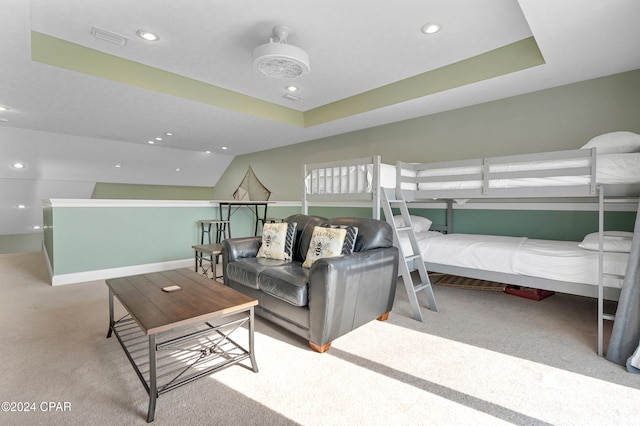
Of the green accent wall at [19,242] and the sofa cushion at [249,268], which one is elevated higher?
the sofa cushion at [249,268]

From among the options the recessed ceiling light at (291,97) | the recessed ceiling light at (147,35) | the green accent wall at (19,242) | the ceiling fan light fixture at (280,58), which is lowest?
the green accent wall at (19,242)

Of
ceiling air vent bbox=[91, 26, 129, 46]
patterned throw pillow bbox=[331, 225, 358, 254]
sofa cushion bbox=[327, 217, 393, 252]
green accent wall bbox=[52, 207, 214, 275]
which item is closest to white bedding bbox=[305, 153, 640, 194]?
sofa cushion bbox=[327, 217, 393, 252]

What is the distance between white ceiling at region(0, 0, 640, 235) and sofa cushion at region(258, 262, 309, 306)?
6.84 feet

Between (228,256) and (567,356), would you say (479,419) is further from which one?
(228,256)

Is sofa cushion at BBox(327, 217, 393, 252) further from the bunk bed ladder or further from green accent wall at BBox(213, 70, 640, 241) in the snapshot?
green accent wall at BBox(213, 70, 640, 241)

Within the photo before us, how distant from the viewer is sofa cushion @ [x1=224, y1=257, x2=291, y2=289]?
2658 mm

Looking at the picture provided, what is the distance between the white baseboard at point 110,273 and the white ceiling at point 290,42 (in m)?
2.14

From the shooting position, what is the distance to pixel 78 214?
12.6 ft

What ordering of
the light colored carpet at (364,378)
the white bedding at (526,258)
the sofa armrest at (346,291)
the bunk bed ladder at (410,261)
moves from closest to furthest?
the light colored carpet at (364,378)
the sofa armrest at (346,291)
the white bedding at (526,258)
the bunk bed ladder at (410,261)

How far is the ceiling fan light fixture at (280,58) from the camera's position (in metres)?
2.45

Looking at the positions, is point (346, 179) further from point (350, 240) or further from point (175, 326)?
point (175, 326)

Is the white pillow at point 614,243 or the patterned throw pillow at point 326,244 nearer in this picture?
the white pillow at point 614,243

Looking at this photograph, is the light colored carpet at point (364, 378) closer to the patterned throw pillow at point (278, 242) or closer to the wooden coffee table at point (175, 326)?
the wooden coffee table at point (175, 326)

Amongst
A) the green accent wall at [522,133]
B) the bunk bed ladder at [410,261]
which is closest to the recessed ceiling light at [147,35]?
the bunk bed ladder at [410,261]
